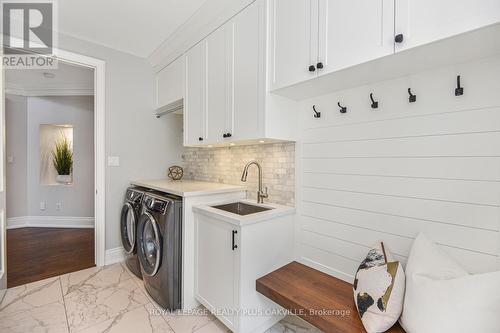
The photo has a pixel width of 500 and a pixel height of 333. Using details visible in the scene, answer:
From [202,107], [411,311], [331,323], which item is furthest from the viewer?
[202,107]

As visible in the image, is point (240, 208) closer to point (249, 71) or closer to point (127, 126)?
point (249, 71)

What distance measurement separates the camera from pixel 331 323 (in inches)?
46.6

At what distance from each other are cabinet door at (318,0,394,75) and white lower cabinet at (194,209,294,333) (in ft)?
3.63

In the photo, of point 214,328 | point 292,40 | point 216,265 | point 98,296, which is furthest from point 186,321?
point 292,40

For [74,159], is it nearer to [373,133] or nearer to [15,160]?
[15,160]

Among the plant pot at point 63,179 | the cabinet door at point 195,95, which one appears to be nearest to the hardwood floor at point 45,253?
the plant pot at point 63,179

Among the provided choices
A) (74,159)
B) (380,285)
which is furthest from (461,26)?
(74,159)

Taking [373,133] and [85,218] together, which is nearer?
[373,133]

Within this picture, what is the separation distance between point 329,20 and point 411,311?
148cm

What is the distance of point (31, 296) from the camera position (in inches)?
82.5

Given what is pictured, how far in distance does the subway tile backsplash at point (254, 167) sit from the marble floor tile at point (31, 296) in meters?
1.73

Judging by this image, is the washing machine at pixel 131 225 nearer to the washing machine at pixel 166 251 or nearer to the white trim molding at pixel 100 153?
the white trim molding at pixel 100 153

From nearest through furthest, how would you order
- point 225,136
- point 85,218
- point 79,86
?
1. point 225,136
2. point 79,86
3. point 85,218

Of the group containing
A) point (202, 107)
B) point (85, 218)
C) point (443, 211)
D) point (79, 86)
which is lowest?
point (85, 218)
